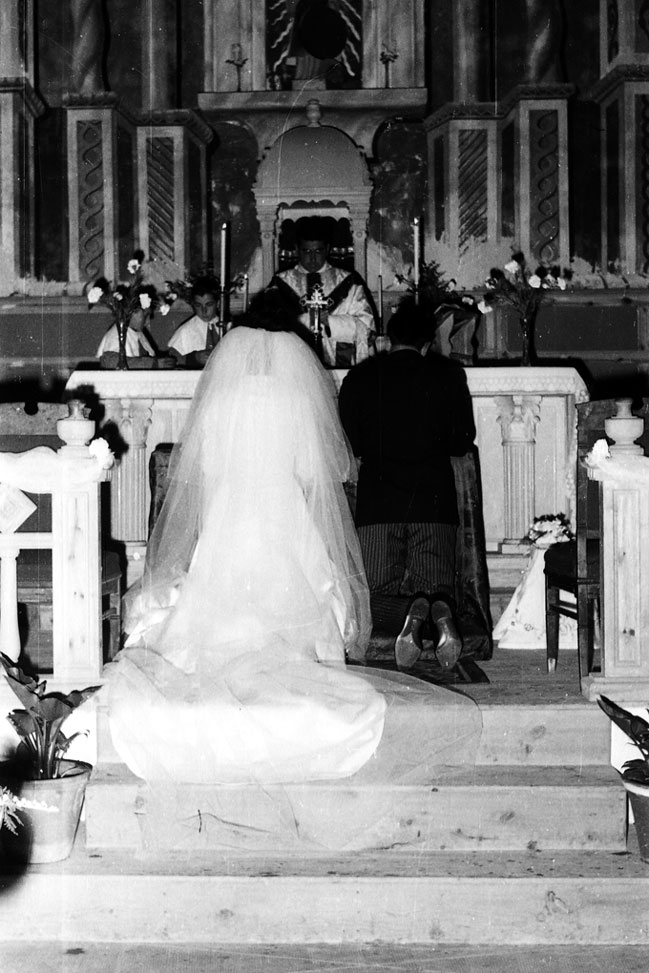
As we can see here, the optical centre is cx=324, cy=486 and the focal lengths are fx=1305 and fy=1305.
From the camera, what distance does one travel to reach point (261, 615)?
17.5ft

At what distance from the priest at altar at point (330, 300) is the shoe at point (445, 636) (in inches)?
98.0

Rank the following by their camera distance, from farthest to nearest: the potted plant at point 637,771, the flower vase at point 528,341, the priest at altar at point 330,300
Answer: the priest at altar at point 330,300
the flower vase at point 528,341
the potted plant at point 637,771

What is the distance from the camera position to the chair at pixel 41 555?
5738mm

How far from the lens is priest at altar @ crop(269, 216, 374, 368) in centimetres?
807

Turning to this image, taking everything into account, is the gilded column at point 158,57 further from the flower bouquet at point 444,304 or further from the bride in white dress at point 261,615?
the bride in white dress at point 261,615

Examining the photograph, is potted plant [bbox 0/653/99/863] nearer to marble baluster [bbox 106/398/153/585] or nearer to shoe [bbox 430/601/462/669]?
shoe [bbox 430/601/462/669]

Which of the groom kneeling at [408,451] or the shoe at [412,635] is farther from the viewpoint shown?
the groom kneeling at [408,451]

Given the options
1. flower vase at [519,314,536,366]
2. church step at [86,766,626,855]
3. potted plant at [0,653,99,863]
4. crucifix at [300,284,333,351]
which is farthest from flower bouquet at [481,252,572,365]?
potted plant at [0,653,99,863]

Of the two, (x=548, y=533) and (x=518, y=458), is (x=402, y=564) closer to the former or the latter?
(x=548, y=533)

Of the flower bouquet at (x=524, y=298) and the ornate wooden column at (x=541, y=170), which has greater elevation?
the ornate wooden column at (x=541, y=170)

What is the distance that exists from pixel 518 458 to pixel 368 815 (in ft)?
10.4

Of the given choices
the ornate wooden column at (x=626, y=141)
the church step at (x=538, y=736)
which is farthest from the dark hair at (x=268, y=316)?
the ornate wooden column at (x=626, y=141)

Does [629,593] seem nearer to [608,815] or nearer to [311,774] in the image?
[608,815]

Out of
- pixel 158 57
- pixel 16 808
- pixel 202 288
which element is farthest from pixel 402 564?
pixel 158 57
